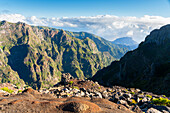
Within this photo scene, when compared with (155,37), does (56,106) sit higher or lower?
lower

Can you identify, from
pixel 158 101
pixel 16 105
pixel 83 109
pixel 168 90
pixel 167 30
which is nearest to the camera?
pixel 83 109

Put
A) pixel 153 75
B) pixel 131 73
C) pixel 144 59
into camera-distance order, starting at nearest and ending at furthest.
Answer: pixel 153 75 → pixel 131 73 → pixel 144 59

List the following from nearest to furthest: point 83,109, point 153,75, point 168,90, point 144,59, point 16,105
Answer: point 83,109, point 16,105, point 168,90, point 153,75, point 144,59

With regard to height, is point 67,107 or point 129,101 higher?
point 67,107

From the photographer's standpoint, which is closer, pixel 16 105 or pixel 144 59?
pixel 16 105

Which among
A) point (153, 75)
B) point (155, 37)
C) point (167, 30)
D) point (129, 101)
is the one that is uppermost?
point (167, 30)

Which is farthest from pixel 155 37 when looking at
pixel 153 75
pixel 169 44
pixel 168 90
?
pixel 168 90

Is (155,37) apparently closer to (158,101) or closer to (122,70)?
(122,70)

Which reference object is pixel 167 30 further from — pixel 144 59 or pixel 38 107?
pixel 38 107

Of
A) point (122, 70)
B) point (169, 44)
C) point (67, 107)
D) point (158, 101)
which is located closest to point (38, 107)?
point (67, 107)
